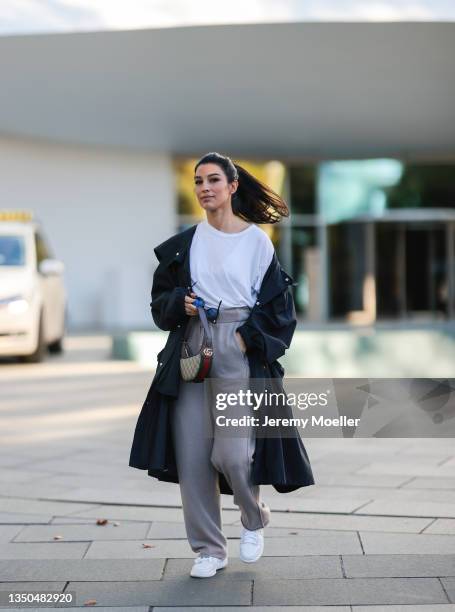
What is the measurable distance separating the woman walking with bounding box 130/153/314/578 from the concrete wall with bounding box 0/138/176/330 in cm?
2068

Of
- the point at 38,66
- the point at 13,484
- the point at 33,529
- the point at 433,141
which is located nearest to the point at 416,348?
the point at 13,484

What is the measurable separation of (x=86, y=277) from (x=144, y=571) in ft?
71.4

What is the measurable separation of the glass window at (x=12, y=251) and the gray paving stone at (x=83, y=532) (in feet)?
29.9

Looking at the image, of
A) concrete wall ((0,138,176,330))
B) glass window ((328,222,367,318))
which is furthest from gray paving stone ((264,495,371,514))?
glass window ((328,222,367,318))

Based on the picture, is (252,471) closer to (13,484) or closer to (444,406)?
(444,406)

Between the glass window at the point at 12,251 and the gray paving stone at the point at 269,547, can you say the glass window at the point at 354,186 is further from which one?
the gray paving stone at the point at 269,547

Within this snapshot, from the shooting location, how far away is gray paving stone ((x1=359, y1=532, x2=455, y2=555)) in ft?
15.9

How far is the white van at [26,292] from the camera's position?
45.0 feet

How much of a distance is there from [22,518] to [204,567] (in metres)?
1.61

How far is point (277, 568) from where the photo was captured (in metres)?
4.64

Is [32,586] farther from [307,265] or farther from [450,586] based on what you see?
[307,265]

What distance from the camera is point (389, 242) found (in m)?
27.8

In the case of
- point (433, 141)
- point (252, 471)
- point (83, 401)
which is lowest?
point (83, 401)

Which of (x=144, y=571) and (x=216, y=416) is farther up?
(x=216, y=416)
